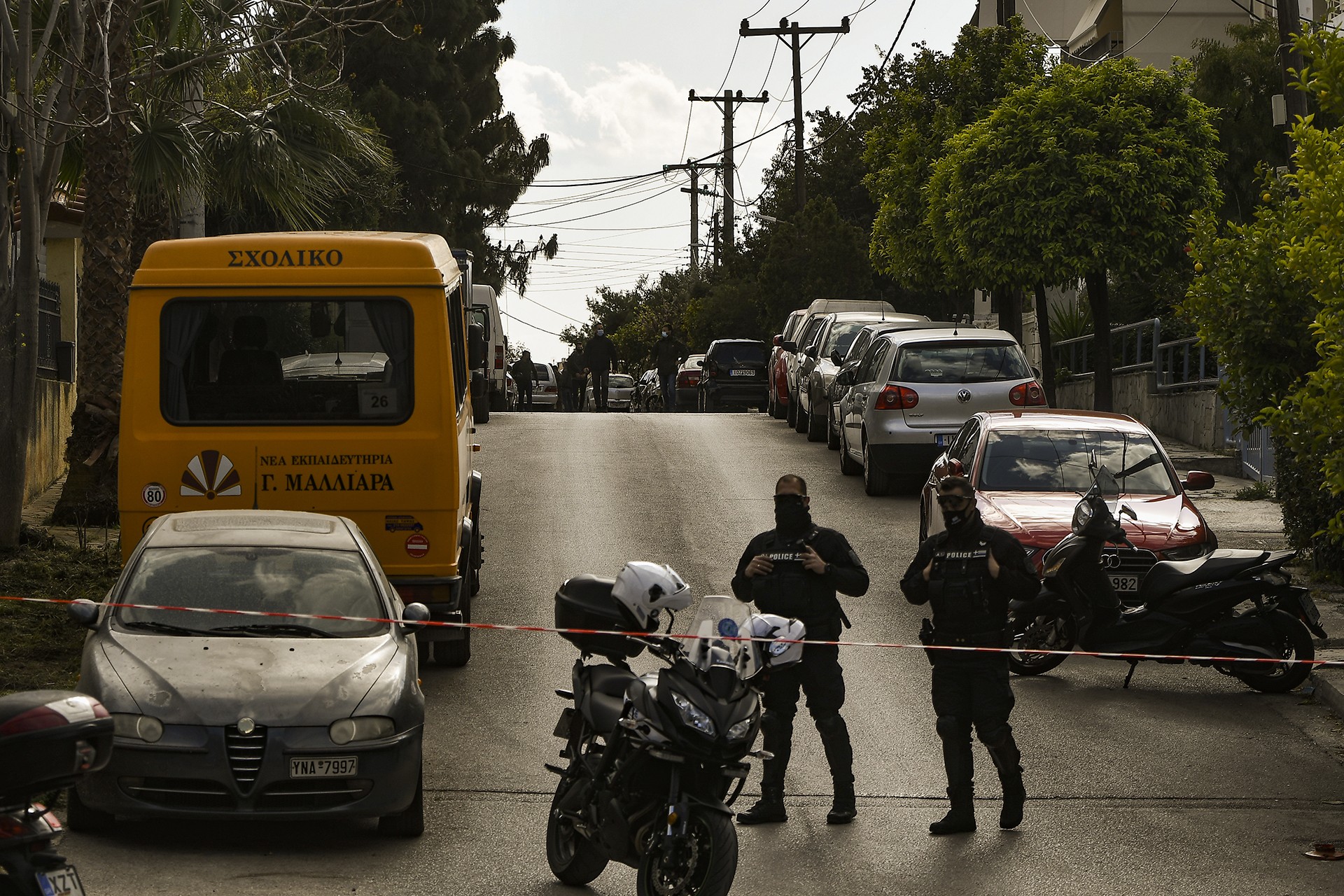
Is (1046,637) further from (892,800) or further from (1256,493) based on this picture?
(1256,493)

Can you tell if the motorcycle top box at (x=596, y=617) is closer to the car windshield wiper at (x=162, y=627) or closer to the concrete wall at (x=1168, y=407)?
the car windshield wiper at (x=162, y=627)

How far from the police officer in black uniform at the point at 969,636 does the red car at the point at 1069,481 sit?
326 centimetres

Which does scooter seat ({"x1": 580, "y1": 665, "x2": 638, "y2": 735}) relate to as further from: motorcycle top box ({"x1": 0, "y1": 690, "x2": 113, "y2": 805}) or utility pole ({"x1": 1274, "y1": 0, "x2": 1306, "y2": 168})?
utility pole ({"x1": 1274, "y1": 0, "x2": 1306, "y2": 168})

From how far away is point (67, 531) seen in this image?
1666 centimetres

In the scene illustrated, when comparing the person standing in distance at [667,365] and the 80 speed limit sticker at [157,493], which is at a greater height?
the person standing in distance at [667,365]

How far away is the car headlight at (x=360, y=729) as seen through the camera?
776cm

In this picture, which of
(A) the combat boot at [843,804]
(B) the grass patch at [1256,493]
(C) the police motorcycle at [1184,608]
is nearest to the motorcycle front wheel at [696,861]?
(A) the combat boot at [843,804]

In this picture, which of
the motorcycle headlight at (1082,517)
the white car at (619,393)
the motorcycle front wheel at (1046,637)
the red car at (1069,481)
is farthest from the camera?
the white car at (619,393)

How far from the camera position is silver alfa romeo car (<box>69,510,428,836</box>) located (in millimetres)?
7617

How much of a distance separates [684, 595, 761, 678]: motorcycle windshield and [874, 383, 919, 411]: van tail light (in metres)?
12.2

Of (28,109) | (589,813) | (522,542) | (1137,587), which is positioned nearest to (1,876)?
(589,813)

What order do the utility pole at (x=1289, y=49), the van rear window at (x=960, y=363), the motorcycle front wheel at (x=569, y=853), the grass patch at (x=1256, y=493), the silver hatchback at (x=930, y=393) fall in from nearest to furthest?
the motorcycle front wheel at (x=569, y=853), the utility pole at (x=1289, y=49), the silver hatchback at (x=930, y=393), the van rear window at (x=960, y=363), the grass patch at (x=1256, y=493)

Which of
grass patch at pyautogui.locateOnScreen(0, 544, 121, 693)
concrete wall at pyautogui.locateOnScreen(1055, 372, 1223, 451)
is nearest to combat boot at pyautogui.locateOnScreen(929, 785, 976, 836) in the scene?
grass patch at pyautogui.locateOnScreen(0, 544, 121, 693)

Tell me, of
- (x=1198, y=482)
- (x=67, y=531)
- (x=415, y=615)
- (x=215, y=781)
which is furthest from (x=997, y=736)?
(x=67, y=531)
